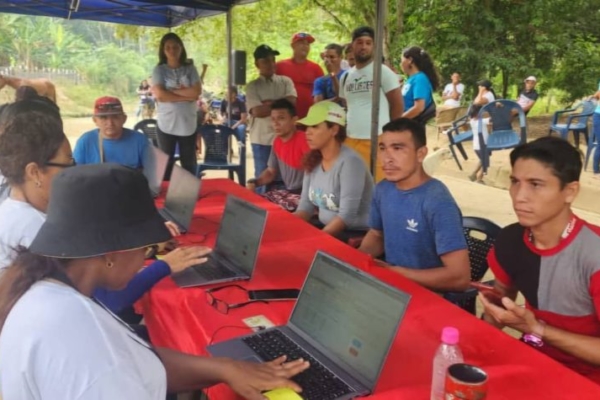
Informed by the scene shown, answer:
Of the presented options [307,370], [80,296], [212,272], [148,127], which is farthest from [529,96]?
[80,296]

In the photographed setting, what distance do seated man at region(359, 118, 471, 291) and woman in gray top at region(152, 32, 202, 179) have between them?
116 inches

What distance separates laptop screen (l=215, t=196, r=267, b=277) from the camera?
1.99 metres

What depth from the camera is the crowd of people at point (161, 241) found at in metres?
0.96

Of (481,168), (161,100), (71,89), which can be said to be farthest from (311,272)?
(71,89)

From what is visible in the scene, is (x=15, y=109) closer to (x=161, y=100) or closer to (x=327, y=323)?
(x=327, y=323)

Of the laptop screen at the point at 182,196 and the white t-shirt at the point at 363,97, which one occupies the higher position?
the white t-shirt at the point at 363,97

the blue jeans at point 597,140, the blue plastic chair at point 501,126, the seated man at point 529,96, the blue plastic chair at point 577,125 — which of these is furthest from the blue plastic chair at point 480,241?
the seated man at point 529,96

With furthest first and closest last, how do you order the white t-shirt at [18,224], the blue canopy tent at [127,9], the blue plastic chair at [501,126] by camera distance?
the blue plastic chair at [501,126] < the blue canopy tent at [127,9] < the white t-shirt at [18,224]

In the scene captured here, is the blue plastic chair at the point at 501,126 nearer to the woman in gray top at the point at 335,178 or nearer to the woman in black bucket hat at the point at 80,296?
the woman in gray top at the point at 335,178

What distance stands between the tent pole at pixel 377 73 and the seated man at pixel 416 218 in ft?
4.90

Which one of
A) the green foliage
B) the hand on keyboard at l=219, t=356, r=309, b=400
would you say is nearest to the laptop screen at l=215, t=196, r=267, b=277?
the hand on keyboard at l=219, t=356, r=309, b=400

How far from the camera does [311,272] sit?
5.12ft

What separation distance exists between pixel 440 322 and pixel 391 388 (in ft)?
1.32

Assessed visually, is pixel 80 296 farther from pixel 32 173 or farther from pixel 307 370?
pixel 32 173
